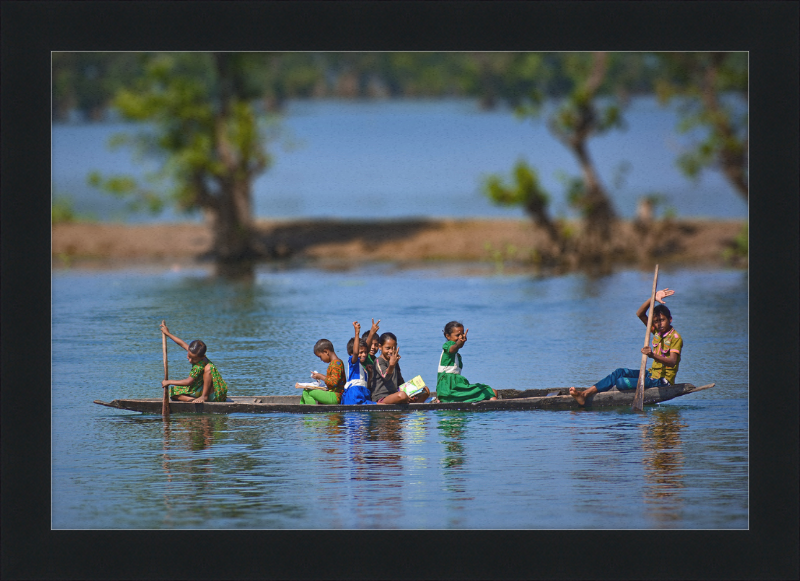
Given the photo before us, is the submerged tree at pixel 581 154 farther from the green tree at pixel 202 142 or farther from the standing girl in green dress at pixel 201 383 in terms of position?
the standing girl in green dress at pixel 201 383

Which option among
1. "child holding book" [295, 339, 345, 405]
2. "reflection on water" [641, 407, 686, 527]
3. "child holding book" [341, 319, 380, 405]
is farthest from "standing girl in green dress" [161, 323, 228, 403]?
"reflection on water" [641, 407, 686, 527]

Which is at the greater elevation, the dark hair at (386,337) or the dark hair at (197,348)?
the dark hair at (386,337)

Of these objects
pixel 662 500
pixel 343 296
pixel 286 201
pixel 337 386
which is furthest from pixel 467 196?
pixel 662 500

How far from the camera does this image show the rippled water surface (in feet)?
36.4

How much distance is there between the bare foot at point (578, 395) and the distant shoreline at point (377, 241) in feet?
36.2

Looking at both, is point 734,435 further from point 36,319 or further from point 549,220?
point 549,220

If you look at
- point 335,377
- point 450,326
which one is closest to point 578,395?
point 450,326

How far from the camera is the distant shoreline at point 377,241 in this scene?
82.7 ft

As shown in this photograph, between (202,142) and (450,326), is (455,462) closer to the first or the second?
(450,326)

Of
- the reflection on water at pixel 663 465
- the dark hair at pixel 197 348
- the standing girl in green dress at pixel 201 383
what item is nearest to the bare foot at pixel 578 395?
the reflection on water at pixel 663 465

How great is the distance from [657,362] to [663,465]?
7.47 ft

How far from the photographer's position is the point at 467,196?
3388 cm

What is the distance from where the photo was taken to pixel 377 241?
2680 centimetres

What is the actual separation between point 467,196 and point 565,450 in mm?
21744
